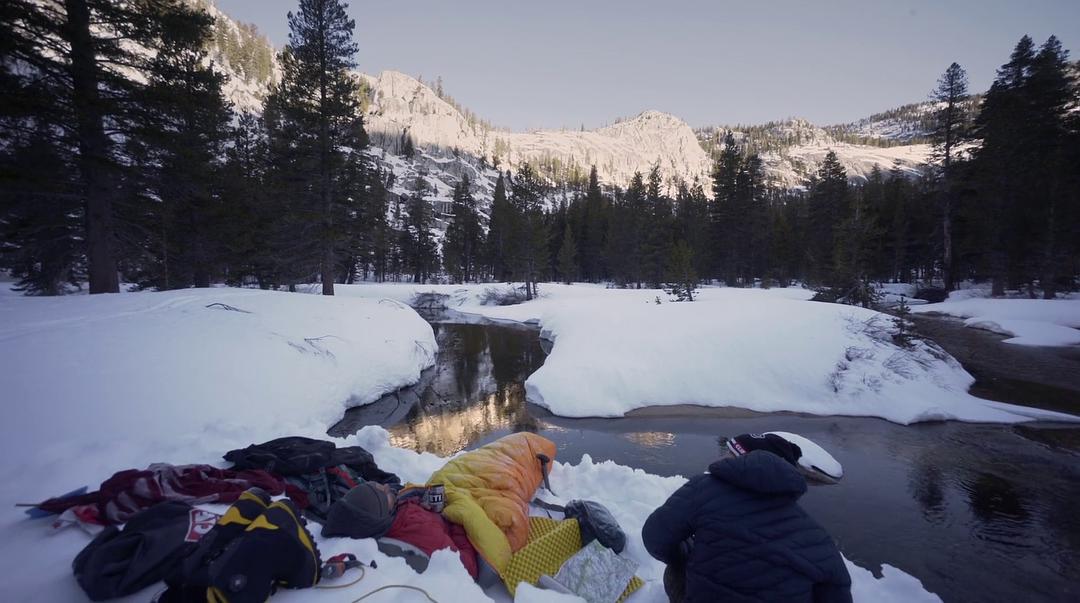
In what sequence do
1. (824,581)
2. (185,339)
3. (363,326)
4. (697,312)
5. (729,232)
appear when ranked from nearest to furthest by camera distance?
(824,581)
(185,339)
(363,326)
(697,312)
(729,232)

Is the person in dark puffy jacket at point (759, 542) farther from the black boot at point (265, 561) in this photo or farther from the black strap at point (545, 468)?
the black strap at point (545, 468)

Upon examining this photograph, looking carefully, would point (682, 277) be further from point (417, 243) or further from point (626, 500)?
point (417, 243)

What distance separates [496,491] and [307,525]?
191cm

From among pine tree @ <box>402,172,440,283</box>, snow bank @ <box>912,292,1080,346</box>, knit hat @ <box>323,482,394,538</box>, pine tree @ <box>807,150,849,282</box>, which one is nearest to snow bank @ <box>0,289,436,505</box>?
knit hat @ <box>323,482,394,538</box>

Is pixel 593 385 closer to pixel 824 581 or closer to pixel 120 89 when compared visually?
pixel 824 581

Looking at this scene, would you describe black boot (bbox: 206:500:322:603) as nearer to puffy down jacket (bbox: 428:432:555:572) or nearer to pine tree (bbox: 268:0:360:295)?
puffy down jacket (bbox: 428:432:555:572)

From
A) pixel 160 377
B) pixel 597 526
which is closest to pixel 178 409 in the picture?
pixel 160 377

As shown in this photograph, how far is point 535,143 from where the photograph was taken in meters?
168

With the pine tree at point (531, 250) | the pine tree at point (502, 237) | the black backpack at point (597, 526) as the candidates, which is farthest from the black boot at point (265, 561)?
the pine tree at point (502, 237)

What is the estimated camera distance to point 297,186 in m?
17.4

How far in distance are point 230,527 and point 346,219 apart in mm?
18224

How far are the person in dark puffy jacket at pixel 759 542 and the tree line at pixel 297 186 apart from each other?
43.1 ft

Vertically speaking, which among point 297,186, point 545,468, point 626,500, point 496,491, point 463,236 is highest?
point 463,236

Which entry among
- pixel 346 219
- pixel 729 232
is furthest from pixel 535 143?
pixel 346 219
